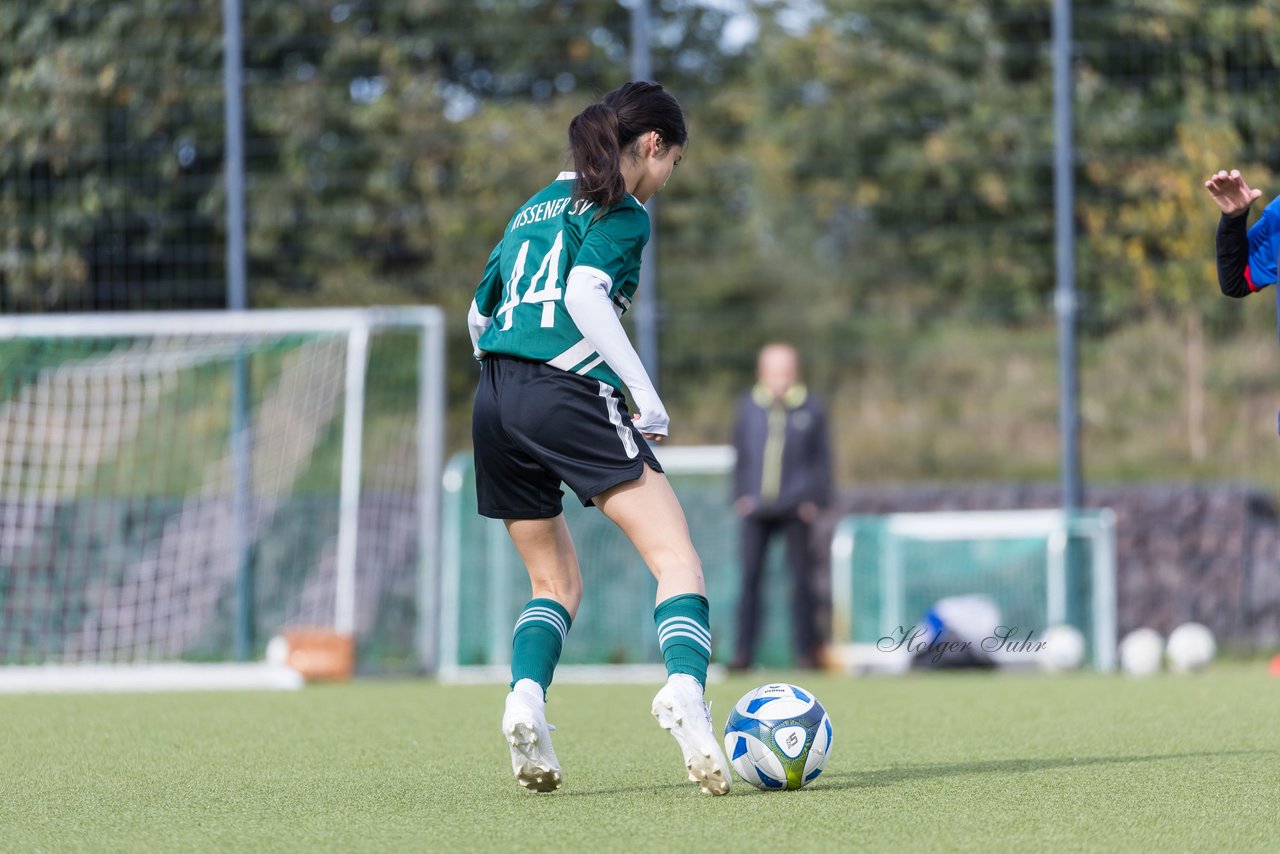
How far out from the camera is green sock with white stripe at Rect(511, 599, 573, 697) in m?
4.23

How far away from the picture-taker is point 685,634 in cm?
412

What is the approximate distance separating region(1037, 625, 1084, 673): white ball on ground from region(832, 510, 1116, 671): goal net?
61mm

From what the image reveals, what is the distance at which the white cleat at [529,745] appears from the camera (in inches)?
158

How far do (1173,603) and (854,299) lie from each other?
9.35 feet

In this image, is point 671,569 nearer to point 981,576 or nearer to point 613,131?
point 613,131

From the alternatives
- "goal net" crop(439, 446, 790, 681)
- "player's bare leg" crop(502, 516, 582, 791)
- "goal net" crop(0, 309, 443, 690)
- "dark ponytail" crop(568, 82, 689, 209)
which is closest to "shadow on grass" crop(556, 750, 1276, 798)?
"player's bare leg" crop(502, 516, 582, 791)

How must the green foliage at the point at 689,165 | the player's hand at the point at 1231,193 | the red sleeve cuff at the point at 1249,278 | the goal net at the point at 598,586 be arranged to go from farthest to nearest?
the green foliage at the point at 689,165 → the goal net at the point at 598,586 → the red sleeve cuff at the point at 1249,278 → the player's hand at the point at 1231,193

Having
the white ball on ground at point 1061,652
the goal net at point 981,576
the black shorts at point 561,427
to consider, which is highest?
the black shorts at point 561,427

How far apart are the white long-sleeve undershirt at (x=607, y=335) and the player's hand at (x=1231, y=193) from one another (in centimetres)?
171

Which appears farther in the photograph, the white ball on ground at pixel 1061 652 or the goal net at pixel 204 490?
the white ball on ground at pixel 1061 652

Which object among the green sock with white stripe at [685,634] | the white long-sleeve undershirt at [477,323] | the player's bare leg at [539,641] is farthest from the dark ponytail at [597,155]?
the green sock with white stripe at [685,634]

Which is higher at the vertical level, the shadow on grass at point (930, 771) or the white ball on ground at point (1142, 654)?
the shadow on grass at point (930, 771)

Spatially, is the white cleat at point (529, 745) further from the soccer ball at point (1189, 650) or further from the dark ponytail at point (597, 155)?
the soccer ball at point (1189, 650)

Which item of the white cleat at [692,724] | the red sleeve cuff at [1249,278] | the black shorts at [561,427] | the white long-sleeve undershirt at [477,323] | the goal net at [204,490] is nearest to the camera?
the white cleat at [692,724]
